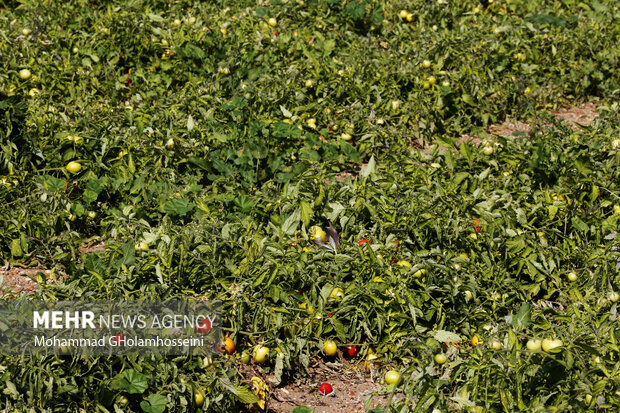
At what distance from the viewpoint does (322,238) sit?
381cm

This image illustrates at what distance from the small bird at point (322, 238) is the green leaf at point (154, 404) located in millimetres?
1360

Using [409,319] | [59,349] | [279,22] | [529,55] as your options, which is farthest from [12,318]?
[529,55]

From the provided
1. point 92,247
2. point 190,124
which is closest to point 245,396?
point 92,247

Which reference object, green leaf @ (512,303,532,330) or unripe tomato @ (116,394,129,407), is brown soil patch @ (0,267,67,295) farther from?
green leaf @ (512,303,532,330)

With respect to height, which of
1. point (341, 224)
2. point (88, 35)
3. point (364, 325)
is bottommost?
point (364, 325)

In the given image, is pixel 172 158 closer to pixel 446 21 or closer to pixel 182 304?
pixel 182 304

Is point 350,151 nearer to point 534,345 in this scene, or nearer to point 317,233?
point 317,233

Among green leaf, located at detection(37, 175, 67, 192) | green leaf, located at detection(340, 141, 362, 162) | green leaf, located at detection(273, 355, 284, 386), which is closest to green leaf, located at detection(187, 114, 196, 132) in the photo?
green leaf, located at detection(37, 175, 67, 192)

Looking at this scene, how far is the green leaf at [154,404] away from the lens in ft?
8.93

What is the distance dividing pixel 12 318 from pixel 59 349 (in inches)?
13.2

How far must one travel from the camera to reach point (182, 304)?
3164 millimetres

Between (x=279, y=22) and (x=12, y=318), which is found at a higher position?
(x=279, y=22)

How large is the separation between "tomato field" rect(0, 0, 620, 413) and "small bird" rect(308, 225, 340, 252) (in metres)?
0.01

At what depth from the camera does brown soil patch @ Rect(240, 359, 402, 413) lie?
3.25m
